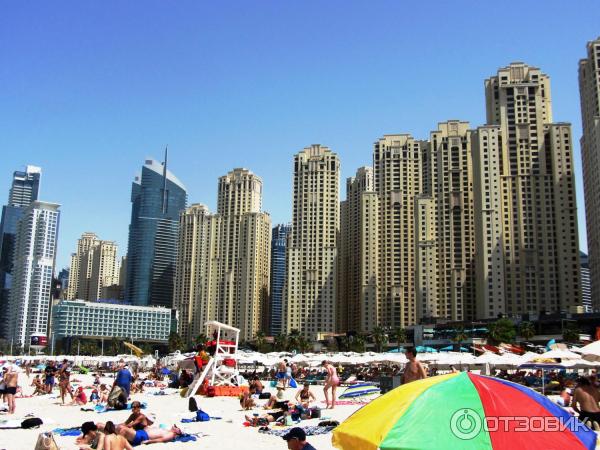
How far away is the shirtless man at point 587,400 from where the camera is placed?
1323 centimetres

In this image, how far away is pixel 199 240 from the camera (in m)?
175

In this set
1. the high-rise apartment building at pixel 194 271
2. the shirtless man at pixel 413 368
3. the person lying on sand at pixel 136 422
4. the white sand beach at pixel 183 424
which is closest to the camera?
the shirtless man at pixel 413 368

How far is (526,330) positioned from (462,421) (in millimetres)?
89233

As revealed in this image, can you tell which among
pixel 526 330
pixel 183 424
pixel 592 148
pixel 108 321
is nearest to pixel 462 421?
pixel 183 424

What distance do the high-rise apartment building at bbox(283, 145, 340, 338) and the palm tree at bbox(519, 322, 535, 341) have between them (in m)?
52.8

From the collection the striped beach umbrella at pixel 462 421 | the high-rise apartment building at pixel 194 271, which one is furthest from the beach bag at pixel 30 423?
the high-rise apartment building at pixel 194 271

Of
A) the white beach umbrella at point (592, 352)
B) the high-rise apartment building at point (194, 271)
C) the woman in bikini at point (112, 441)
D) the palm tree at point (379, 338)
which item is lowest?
the palm tree at point (379, 338)

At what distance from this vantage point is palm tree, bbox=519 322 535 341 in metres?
90.8

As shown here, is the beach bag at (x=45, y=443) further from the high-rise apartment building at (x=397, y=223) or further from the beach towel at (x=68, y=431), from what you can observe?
the high-rise apartment building at (x=397, y=223)

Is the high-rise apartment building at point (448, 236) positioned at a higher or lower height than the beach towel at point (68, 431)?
higher

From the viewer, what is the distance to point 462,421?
8.16 metres

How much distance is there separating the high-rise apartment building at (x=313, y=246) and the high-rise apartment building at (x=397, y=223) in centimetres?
1235

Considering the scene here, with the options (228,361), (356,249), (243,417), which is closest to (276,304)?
(356,249)

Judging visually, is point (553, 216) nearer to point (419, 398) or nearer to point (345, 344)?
point (345, 344)
